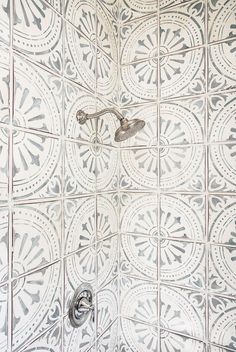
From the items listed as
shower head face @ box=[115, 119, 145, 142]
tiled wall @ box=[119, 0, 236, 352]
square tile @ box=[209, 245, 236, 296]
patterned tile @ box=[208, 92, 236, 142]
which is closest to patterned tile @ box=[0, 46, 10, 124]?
shower head face @ box=[115, 119, 145, 142]

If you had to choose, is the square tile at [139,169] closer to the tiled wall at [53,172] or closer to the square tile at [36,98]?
the tiled wall at [53,172]

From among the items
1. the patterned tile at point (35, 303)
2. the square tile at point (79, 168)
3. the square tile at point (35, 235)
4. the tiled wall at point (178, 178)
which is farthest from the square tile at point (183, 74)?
the patterned tile at point (35, 303)

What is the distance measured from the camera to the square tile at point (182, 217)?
86cm

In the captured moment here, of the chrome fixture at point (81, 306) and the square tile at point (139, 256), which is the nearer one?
the chrome fixture at point (81, 306)

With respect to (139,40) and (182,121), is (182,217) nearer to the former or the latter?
(182,121)

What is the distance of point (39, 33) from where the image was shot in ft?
2.04

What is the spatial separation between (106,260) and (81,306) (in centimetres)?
20

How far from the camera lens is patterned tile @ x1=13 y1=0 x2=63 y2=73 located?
22.5 inches

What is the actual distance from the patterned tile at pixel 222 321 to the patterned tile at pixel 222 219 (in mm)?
208

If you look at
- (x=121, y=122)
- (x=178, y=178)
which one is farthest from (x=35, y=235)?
(x=178, y=178)

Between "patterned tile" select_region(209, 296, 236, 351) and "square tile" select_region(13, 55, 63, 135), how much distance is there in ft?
2.57

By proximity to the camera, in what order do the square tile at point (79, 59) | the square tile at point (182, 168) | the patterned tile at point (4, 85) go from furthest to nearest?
the square tile at point (182, 168)
the square tile at point (79, 59)
the patterned tile at point (4, 85)

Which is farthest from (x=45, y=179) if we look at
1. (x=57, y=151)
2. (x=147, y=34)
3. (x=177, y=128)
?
(x=147, y=34)

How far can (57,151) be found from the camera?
681mm
